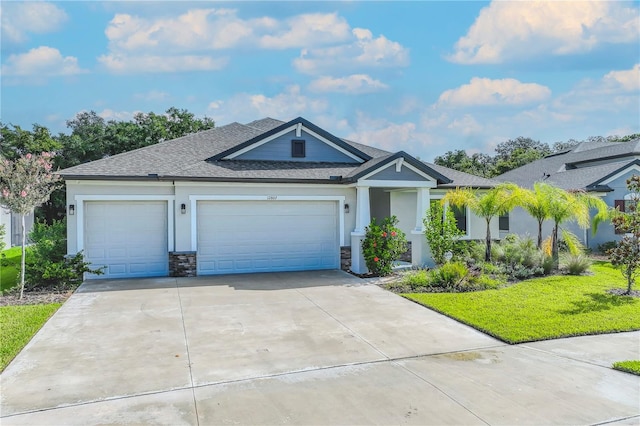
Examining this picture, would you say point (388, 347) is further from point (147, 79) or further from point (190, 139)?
point (147, 79)

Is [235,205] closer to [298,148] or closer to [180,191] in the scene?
[180,191]

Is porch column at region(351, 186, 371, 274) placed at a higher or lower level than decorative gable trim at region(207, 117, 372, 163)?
lower

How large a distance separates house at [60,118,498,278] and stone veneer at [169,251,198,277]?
0.10 feet

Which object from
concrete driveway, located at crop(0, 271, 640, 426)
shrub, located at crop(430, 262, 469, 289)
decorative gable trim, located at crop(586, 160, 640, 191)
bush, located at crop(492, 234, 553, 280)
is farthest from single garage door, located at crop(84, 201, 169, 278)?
decorative gable trim, located at crop(586, 160, 640, 191)

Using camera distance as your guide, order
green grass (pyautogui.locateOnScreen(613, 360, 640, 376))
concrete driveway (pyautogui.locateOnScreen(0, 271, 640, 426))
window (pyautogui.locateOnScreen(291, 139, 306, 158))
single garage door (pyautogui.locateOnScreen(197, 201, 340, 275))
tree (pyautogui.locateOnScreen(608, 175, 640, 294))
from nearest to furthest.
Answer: concrete driveway (pyautogui.locateOnScreen(0, 271, 640, 426)) → green grass (pyautogui.locateOnScreen(613, 360, 640, 376)) → tree (pyautogui.locateOnScreen(608, 175, 640, 294)) → single garage door (pyautogui.locateOnScreen(197, 201, 340, 275)) → window (pyautogui.locateOnScreen(291, 139, 306, 158))

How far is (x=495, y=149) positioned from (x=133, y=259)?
174 feet

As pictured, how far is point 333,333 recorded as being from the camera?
7238 mm

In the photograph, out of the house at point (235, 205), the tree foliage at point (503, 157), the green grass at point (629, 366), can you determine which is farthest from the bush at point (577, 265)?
the tree foliage at point (503, 157)

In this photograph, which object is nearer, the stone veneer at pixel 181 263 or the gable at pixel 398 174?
the stone veneer at pixel 181 263

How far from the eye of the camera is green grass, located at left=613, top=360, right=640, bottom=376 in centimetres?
559

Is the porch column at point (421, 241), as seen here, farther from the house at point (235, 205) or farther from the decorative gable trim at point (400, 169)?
the decorative gable trim at point (400, 169)

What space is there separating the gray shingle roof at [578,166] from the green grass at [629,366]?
15.0 metres

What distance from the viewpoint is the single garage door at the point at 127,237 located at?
12.1m

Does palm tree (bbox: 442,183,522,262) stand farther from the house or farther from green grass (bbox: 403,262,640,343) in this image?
green grass (bbox: 403,262,640,343)
